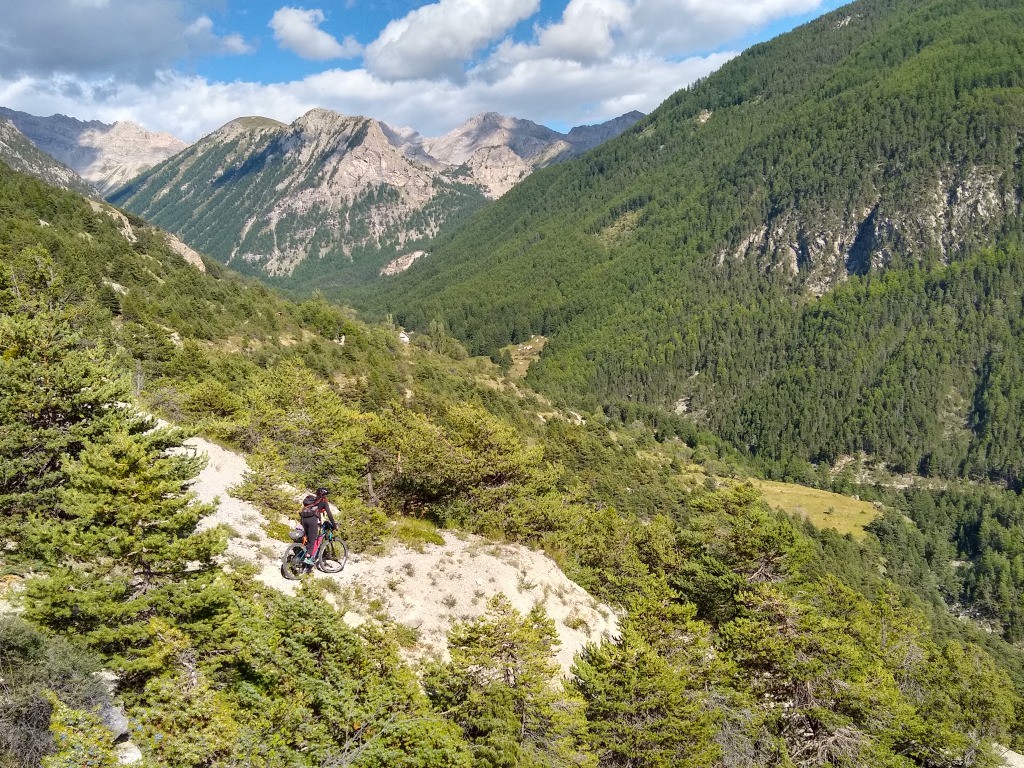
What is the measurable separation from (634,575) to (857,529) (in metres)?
126

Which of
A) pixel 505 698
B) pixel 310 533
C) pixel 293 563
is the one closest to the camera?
pixel 505 698

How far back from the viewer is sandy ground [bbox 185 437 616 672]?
21.7 metres

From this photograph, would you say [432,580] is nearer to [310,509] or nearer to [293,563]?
[293,563]

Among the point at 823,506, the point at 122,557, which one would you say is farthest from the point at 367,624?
the point at 823,506

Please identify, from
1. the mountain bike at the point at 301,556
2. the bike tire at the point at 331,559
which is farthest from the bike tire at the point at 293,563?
the bike tire at the point at 331,559

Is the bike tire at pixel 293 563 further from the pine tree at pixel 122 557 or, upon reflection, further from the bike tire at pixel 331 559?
the pine tree at pixel 122 557

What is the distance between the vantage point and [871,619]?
4494cm

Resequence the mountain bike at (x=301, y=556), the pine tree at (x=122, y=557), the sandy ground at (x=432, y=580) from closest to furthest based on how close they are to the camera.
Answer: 1. the pine tree at (x=122, y=557)
2. the mountain bike at (x=301, y=556)
3. the sandy ground at (x=432, y=580)

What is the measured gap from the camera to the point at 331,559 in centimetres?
2261

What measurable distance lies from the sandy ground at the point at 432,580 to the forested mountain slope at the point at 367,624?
1356 mm

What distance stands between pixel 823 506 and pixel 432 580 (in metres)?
156

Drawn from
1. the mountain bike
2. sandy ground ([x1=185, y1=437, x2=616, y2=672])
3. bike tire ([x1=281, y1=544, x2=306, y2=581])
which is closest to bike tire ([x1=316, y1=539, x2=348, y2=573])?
the mountain bike

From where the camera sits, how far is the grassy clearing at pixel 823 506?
461ft

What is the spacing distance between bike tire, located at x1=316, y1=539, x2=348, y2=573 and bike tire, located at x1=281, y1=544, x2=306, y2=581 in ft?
2.45
